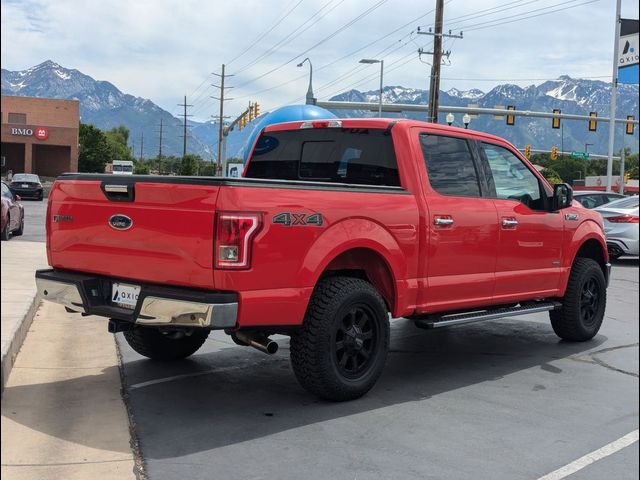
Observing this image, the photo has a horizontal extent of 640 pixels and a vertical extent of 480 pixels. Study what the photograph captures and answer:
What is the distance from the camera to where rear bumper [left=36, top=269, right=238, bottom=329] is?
4141 millimetres

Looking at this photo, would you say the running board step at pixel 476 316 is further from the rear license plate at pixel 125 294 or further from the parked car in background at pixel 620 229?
the parked car in background at pixel 620 229

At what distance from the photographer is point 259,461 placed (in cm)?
389

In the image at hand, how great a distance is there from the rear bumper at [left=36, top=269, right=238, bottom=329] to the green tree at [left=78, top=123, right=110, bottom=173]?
219ft

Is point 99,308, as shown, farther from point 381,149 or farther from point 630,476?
point 630,476

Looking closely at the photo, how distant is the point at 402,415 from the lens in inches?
189

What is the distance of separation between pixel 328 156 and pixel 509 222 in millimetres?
1712

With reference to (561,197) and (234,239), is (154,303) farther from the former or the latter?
(561,197)

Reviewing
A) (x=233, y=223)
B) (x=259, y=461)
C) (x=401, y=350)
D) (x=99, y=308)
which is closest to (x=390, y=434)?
(x=259, y=461)

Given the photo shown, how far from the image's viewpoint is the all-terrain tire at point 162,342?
5.90 m

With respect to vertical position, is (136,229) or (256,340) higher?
(136,229)

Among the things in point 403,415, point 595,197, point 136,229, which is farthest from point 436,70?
point 136,229

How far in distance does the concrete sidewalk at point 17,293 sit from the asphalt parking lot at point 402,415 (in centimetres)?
83

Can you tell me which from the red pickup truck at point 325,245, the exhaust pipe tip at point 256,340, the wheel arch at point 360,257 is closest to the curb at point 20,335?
the red pickup truck at point 325,245

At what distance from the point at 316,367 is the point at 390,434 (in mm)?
675
